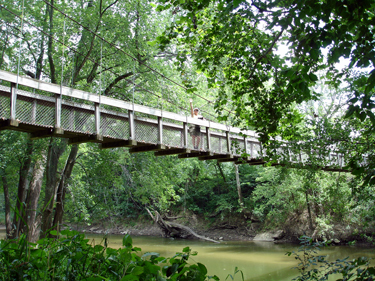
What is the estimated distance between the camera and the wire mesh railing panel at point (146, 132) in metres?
7.26

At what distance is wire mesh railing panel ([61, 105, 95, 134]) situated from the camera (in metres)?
6.20

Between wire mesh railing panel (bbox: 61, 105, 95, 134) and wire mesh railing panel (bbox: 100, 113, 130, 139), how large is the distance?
0.23 m

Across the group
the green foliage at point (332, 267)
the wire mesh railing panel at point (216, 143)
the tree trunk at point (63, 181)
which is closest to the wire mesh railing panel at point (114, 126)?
the wire mesh railing panel at point (216, 143)

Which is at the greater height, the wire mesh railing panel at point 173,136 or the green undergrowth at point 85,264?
the wire mesh railing panel at point 173,136

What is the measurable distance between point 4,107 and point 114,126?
2.00m

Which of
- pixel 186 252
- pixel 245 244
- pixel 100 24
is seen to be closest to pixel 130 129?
pixel 100 24

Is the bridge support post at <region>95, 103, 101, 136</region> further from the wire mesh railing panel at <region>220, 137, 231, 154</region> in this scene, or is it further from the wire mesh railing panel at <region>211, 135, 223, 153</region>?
the wire mesh railing panel at <region>220, 137, 231, 154</region>

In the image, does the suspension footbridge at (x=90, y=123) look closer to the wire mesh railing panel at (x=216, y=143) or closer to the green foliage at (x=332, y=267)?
the wire mesh railing panel at (x=216, y=143)

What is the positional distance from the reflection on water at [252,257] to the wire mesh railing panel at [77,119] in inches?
201

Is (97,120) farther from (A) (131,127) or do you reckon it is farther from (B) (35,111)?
(B) (35,111)

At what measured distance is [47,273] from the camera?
3.60 feet

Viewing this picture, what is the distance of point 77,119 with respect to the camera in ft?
21.0

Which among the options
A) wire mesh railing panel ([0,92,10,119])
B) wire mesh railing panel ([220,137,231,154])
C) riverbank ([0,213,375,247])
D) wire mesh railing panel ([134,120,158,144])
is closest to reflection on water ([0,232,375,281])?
riverbank ([0,213,375,247])

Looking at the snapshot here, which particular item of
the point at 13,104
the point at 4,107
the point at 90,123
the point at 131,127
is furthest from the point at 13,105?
the point at 131,127
